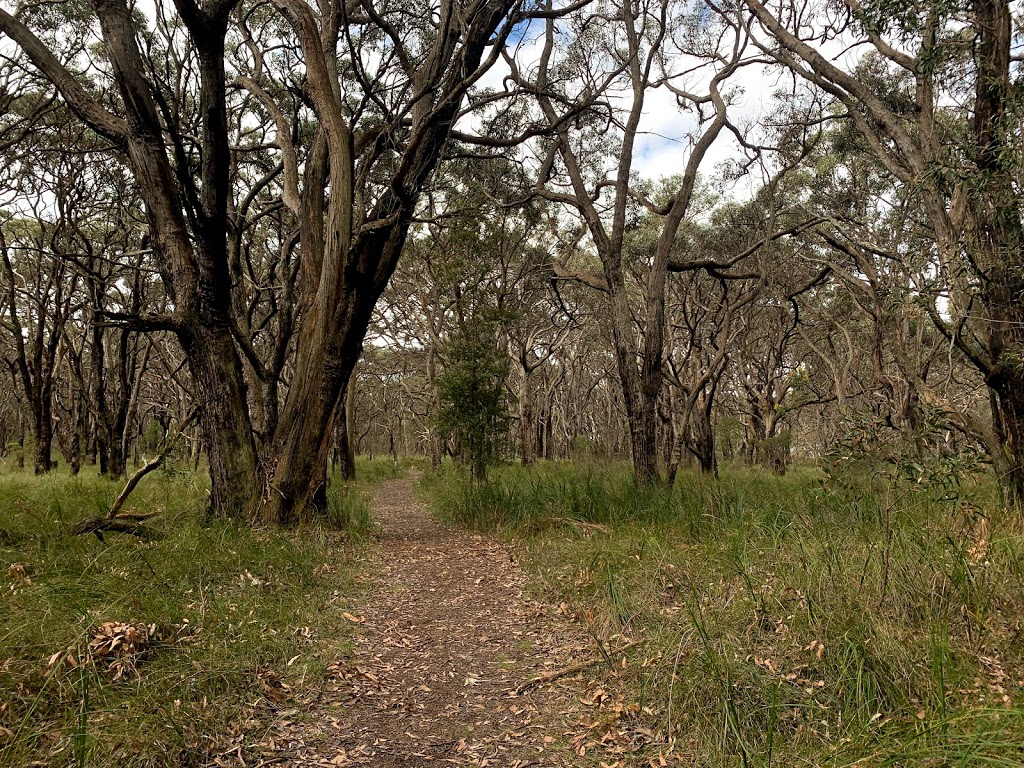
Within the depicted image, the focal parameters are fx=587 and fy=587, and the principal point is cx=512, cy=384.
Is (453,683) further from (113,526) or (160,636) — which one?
(113,526)

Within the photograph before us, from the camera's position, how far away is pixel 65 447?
2236cm

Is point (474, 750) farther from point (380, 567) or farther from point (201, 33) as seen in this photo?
point (201, 33)

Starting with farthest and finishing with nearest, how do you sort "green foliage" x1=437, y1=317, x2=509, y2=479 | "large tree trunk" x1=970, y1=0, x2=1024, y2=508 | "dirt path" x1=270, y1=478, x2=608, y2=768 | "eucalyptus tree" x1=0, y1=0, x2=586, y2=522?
1. "green foliage" x1=437, y1=317, x2=509, y2=479
2. "eucalyptus tree" x1=0, y1=0, x2=586, y2=522
3. "large tree trunk" x1=970, y1=0, x2=1024, y2=508
4. "dirt path" x1=270, y1=478, x2=608, y2=768

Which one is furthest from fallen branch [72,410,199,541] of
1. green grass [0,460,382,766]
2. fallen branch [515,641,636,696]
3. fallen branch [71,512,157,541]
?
fallen branch [515,641,636,696]

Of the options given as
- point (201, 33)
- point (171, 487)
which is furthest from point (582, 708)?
point (171, 487)

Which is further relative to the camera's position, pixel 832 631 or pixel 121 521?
pixel 121 521

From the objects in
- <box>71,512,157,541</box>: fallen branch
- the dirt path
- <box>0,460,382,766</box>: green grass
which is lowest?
the dirt path

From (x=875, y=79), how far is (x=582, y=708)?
11.1 metres

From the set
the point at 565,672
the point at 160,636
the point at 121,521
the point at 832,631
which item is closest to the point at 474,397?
the point at 121,521

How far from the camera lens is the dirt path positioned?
9.87ft

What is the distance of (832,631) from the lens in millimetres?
3186

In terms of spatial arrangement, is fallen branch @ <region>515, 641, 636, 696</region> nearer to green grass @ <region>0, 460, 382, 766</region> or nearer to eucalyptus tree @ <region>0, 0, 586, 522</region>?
green grass @ <region>0, 460, 382, 766</region>

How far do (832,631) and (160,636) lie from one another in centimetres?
374

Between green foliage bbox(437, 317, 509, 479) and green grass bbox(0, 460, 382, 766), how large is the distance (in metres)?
4.54
